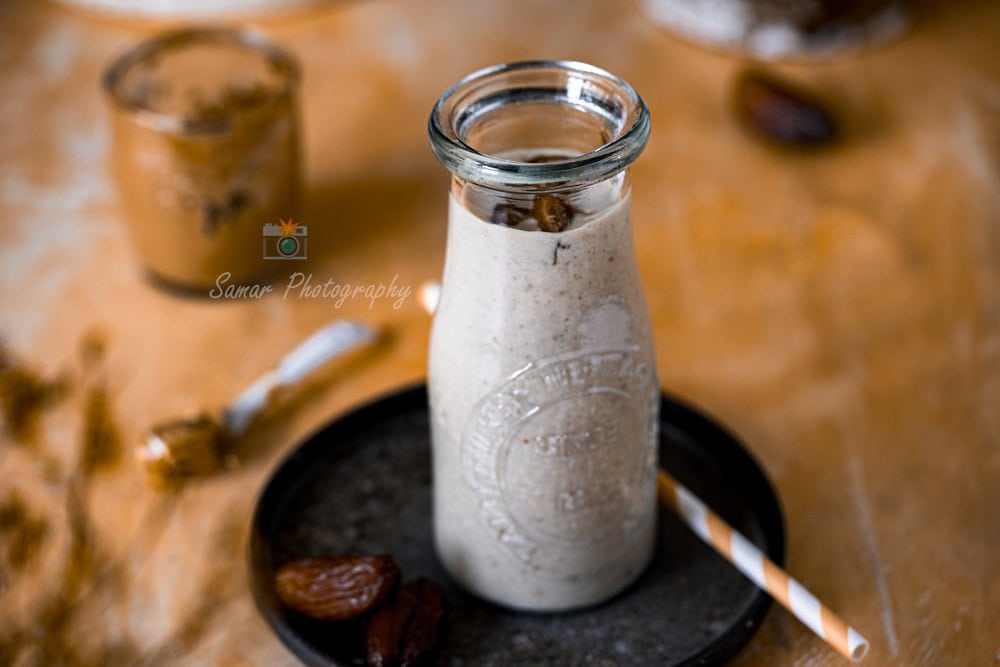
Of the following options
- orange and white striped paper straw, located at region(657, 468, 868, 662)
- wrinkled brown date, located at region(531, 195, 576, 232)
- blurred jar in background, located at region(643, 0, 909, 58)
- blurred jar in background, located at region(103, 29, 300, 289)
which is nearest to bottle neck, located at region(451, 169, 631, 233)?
wrinkled brown date, located at region(531, 195, 576, 232)

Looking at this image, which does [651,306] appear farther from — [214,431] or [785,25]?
[785,25]

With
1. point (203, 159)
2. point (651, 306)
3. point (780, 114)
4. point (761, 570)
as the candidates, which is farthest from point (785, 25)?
point (761, 570)

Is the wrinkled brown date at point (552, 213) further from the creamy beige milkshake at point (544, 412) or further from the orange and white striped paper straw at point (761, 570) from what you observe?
the orange and white striped paper straw at point (761, 570)

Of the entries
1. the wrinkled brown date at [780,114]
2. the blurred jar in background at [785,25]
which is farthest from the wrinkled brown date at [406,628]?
the blurred jar in background at [785,25]

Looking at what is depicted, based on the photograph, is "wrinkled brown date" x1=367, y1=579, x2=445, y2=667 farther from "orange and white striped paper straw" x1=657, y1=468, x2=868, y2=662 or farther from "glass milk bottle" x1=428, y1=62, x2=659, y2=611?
"orange and white striped paper straw" x1=657, y1=468, x2=868, y2=662

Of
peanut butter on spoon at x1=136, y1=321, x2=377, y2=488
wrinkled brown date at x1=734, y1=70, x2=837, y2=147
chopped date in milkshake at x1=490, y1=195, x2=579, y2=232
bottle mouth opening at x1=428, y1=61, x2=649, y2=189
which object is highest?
bottle mouth opening at x1=428, y1=61, x2=649, y2=189

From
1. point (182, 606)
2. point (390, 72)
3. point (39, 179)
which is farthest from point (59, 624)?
point (390, 72)

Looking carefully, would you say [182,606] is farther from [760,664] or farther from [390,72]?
[390,72]
